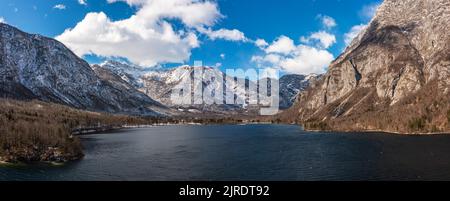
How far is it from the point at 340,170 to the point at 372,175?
12365 millimetres

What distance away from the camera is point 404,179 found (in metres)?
125

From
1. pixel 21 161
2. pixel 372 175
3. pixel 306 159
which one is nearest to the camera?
pixel 372 175

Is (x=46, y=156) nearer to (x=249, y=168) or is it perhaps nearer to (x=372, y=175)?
(x=249, y=168)

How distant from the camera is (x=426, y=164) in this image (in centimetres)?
15150

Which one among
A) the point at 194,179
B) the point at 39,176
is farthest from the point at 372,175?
the point at 39,176

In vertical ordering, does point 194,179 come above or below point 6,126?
below

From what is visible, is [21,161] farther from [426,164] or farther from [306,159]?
[426,164]

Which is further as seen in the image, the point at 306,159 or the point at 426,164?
the point at 306,159

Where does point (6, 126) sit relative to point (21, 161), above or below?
above

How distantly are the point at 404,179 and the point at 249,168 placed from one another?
51.9m

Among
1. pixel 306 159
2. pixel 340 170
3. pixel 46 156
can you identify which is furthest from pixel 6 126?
pixel 340 170
